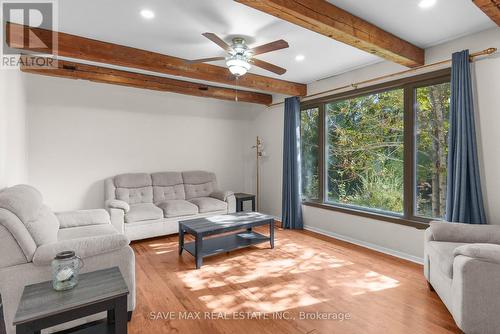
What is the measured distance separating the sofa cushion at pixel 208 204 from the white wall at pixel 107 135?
37.4 inches

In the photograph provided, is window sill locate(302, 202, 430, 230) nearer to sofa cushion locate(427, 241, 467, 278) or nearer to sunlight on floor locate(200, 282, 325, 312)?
sofa cushion locate(427, 241, 467, 278)

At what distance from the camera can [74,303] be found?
4.83 ft

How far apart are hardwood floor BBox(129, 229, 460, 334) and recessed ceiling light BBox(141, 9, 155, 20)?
2.57 meters

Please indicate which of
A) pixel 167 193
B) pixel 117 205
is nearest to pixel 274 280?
pixel 117 205

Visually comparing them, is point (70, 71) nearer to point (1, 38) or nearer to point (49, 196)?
point (1, 38)

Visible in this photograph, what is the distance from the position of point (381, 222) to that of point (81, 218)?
150 inches

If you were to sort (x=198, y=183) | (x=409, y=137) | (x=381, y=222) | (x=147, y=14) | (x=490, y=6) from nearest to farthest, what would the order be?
(x=490, y=6) < (x=147, y=14) < (x=409, y=137) < (x=381, y=222) < (x=198, y=183)

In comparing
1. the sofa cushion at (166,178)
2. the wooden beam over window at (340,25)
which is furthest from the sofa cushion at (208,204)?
the wooden beam over window at (340,25)

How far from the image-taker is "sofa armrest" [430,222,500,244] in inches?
92.0

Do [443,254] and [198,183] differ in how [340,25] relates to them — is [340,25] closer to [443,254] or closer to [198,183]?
[443,254]

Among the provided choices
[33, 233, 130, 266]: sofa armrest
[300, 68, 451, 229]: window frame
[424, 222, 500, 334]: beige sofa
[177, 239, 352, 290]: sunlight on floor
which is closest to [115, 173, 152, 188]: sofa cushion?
[177, 239, 352, 290]: sunlight on floor

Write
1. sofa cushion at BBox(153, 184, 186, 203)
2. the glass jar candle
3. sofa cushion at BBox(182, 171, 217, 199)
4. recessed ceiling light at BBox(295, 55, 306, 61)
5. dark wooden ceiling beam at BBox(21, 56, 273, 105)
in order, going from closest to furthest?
the glass jar candle
recessed ceiling light at BBox(295, 55, 306, 61)
dark wooden ceiling beam at BBox(21, 56, 273, 105)
sofa cushion at BBox(153, 184, 186, 203)
sofa cushion at BBox(182, 171, 217, 199)

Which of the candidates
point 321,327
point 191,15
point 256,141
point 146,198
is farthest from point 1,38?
point 256,141

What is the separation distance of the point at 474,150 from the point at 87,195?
5307 mm
